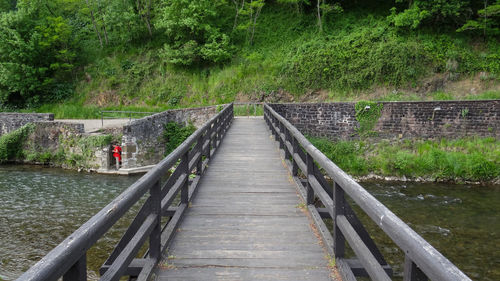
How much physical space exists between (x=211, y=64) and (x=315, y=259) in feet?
83.6

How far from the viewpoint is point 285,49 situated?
86.9 ft

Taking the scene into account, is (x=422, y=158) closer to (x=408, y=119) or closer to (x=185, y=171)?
(x=408, y=119)

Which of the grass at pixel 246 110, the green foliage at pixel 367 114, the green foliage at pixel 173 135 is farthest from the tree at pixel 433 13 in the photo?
the green foliage at pixel 173 135

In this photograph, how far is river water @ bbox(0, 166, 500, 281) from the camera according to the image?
28.1 feet

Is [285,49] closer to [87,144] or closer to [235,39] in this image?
[235,39]

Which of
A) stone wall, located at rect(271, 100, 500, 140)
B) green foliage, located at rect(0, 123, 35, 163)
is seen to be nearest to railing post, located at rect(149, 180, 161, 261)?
stone wall, located at rect(271, 100, 500, 140)

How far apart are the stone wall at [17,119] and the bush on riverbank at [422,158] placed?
15435 millimetres

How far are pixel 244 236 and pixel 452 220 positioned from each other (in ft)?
32.4

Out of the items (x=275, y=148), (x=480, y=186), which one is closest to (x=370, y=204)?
(x=275, y=148)

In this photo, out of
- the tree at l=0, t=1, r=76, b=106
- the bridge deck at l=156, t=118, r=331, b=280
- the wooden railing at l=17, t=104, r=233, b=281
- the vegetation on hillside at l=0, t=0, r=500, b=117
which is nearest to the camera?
the wooden railing at l=17, t=104, r=233, b=281

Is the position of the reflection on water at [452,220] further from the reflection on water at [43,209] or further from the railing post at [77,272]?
the reflection on water at [43,209]

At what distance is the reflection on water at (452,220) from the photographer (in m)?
8.44

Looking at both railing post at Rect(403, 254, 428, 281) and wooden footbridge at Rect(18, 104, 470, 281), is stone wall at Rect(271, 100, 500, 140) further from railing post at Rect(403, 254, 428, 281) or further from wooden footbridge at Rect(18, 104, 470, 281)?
railing post at Rect(403, 254, 428, 281)

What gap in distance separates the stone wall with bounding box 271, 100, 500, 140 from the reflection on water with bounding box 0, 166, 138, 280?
937 cm
